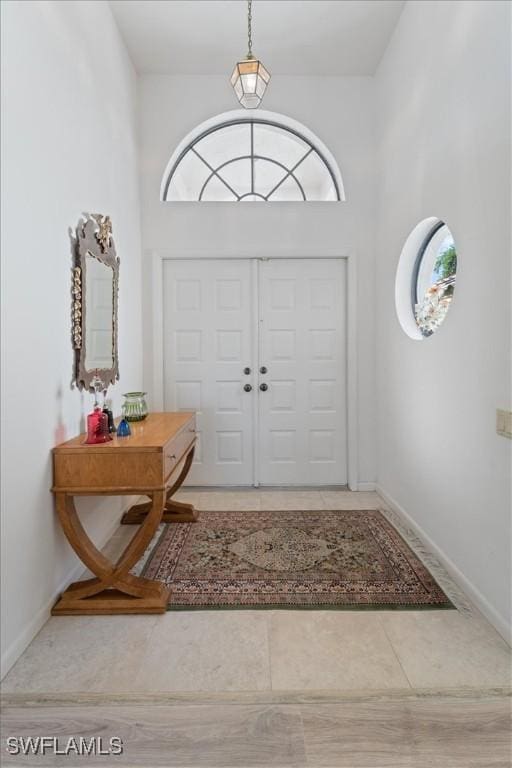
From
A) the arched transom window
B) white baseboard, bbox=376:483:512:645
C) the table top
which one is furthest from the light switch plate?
the arched transom window

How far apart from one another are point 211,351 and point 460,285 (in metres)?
2.33

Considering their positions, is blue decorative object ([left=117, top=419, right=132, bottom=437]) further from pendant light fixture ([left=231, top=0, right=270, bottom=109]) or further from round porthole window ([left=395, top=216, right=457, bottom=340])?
round porthole window ([left=395, top=216, right=457, bottom=340])

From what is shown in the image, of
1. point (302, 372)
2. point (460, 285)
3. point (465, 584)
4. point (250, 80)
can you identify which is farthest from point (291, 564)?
point (250, 80)

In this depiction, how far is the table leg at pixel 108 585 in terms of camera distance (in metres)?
2.24

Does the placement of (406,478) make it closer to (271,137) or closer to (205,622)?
(205,622)

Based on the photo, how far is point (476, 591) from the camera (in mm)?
2283

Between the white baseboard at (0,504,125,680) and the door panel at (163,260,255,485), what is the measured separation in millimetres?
1812

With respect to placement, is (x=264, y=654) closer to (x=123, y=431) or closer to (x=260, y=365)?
(x=123, y=431)

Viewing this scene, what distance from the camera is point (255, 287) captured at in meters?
4.19

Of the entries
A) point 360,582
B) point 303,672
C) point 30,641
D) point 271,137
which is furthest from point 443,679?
point 271,137

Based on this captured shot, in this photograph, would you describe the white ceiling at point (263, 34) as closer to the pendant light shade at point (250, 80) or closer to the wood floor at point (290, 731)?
the pendant light shade at point (250, 80)

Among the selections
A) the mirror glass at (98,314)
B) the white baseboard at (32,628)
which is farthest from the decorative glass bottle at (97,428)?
the white baseboard at (32,628)

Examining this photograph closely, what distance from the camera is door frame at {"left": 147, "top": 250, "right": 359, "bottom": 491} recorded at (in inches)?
162

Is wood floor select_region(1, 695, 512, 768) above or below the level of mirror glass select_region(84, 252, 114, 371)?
below
